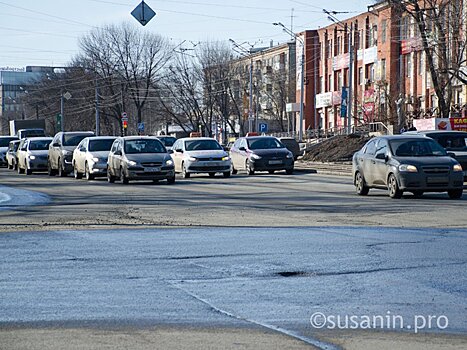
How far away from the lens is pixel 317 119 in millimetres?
101625

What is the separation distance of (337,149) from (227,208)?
39475 mm

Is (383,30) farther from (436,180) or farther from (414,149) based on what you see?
(436,180)

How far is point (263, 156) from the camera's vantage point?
1601 inches

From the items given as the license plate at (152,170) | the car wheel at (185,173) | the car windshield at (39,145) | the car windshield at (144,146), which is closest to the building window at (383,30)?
the car windshield at (39,145)

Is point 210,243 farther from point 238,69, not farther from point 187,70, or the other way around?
point 238,69

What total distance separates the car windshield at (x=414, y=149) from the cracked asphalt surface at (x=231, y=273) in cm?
353

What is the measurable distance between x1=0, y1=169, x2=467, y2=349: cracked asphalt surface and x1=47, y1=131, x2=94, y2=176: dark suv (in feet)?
69.9

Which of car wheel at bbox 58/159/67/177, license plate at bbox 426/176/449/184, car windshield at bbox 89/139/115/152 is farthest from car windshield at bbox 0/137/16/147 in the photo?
license plate at bbox 426/176/449/184

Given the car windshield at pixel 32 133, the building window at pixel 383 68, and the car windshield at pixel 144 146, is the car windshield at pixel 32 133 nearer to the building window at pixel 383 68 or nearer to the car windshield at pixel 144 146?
the building window at pixel 383 68

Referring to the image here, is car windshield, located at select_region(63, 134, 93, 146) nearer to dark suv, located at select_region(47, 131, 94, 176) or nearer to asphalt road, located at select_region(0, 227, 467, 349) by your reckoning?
dark suv, located at select_region(47, 131, 94, 176)

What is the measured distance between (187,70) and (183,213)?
76424 millimetres

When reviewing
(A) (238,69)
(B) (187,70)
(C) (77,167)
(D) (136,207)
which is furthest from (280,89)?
(D) (136,207)

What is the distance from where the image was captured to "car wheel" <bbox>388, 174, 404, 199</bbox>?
22753mm

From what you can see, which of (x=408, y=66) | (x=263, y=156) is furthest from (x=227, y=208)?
(x=408, y=66)
